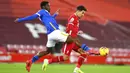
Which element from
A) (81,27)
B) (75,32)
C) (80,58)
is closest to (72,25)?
(75,32)

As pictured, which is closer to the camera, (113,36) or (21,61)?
(21,61)

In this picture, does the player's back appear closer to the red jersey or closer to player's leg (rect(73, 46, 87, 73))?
the red jersey

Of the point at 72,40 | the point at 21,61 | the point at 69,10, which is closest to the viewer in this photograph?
the point at 72,40

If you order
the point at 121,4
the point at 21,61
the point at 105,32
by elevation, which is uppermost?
the point at 121,4

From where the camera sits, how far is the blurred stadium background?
64.5 ft

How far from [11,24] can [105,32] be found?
458 cm

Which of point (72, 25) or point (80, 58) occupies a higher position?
point (72, 25)

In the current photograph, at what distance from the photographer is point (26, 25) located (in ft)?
66.4

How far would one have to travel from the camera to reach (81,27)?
2094cm

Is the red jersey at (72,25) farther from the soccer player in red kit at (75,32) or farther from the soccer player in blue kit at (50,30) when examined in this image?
the soccer player in blue kit at (50,30)

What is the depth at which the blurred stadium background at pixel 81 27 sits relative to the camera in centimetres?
1967

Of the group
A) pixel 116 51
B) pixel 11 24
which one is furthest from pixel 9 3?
pixel 116 51

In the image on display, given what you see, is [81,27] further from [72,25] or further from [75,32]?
[72,25]

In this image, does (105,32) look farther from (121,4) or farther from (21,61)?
(21,61)
